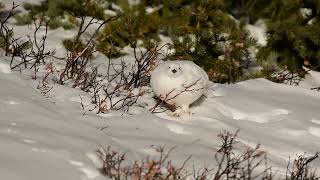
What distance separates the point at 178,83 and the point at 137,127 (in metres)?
0.52

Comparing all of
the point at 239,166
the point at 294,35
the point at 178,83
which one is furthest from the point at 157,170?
the point at 294,35

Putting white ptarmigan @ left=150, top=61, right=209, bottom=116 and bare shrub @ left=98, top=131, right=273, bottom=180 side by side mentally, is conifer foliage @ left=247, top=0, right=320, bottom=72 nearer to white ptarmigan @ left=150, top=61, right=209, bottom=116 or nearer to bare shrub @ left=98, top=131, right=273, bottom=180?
white ptarmigan @ left=150, top=61, right=209, bottom=116

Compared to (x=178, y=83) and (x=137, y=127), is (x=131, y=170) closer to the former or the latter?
(x=137, y=127)

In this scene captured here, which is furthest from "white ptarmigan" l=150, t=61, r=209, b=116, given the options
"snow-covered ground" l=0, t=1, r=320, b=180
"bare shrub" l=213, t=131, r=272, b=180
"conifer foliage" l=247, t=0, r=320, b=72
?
"conifer foliage" l=247, t=0, r=320, b=72

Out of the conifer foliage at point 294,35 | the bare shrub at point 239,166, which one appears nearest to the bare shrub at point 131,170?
the bare shrub at point 239,166

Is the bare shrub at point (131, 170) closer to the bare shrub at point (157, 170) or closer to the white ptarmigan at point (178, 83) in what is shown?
the bare shrub at point (157, 170)

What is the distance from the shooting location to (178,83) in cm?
396

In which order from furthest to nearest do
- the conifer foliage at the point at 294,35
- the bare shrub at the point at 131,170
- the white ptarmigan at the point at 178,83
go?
the conifer foliage at the point at 294,35
the white ptarmigan at the point at 178,83
the bare shrub at the point at 131,170

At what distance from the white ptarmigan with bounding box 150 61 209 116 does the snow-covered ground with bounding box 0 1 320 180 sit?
0.47ft

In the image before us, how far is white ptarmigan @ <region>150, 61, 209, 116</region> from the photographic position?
395cm

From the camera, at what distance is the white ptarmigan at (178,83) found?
3951mm

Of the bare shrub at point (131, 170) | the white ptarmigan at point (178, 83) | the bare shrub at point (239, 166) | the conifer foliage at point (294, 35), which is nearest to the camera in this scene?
the bare shrub at point (131, 170)

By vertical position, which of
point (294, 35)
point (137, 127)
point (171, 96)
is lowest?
point (137, 127)

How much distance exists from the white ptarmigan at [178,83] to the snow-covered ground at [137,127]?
142 millimetres
